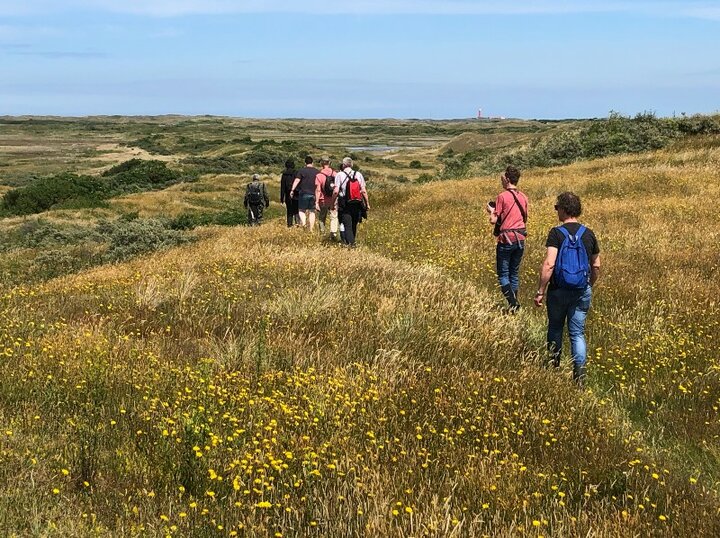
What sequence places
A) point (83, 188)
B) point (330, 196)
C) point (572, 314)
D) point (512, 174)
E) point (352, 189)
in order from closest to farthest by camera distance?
point (572, 314), point (512, 174), point (352, 189), point (330, 196), point (83, 188)

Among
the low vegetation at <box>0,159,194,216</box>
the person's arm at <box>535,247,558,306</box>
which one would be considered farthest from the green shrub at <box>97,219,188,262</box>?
the low vegetation at <box>0,159,194,216</box>

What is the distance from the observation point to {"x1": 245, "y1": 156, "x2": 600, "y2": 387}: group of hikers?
656cm

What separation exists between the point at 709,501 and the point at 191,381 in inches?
143

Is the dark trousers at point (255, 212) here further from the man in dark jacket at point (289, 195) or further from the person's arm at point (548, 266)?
the person's arm at point (548, 266)

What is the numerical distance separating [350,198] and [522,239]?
443 cm

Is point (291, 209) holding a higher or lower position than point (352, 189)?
lower

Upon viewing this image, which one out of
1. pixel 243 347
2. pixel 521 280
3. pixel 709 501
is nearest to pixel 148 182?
pixel 521 280

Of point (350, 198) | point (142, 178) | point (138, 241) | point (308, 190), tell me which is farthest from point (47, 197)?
point (350, 198)

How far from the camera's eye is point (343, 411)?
465 cm

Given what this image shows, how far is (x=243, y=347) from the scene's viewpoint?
592 centimetres

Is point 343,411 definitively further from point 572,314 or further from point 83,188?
point 83,188

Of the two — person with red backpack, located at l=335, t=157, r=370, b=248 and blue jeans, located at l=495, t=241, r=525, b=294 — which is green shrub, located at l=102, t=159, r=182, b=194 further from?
blue jeans, located at l=495, t=241, r=525, b=294

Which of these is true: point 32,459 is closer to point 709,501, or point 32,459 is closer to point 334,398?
point 334,398

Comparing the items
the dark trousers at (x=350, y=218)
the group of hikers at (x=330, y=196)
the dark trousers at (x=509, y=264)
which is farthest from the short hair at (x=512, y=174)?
the dark trousers at (x=350, y=218)
